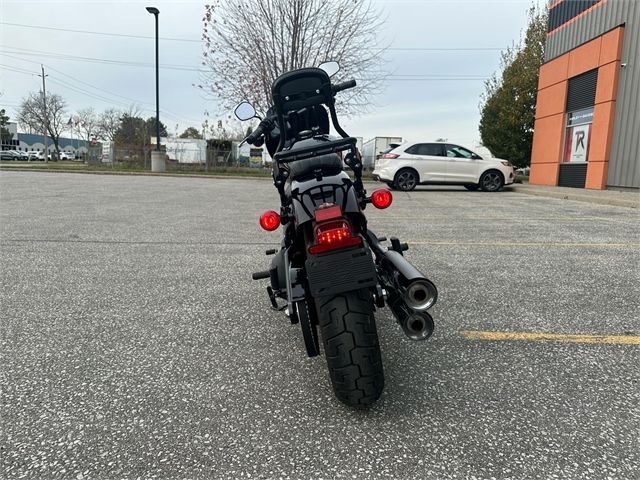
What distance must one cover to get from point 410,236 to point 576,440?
4711 millimetres

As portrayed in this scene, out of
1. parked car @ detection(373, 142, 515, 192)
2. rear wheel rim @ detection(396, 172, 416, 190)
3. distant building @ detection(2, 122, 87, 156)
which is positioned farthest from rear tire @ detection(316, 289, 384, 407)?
distant building @ detection(2, 122, 87, 156)

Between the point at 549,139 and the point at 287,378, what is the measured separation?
18660 millimetres

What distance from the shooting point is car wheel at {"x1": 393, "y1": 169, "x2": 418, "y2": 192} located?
49.5 feet

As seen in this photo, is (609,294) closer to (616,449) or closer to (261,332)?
(616,449)

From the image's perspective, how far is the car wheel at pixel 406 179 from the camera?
594 inches

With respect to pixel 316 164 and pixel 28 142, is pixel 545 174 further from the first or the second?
pixel 28 142

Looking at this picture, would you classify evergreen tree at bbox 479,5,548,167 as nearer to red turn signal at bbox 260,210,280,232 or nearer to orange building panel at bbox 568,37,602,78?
orange building panel at bbox 568,37,602,78

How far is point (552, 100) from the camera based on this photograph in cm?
1756

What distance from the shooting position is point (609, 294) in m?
3.73

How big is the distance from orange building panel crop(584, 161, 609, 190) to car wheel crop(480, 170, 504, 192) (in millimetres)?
2887

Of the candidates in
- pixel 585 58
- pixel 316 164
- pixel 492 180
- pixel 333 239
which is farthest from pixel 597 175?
pixel 333 239

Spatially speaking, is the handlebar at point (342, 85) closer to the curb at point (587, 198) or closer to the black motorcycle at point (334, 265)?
the black motorcycle at point (334, 265)

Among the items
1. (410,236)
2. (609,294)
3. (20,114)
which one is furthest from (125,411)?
(20,114)

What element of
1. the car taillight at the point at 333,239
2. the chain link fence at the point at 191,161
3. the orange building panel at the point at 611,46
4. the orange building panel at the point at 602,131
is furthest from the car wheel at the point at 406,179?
the chain link fence at the point at 191,161
